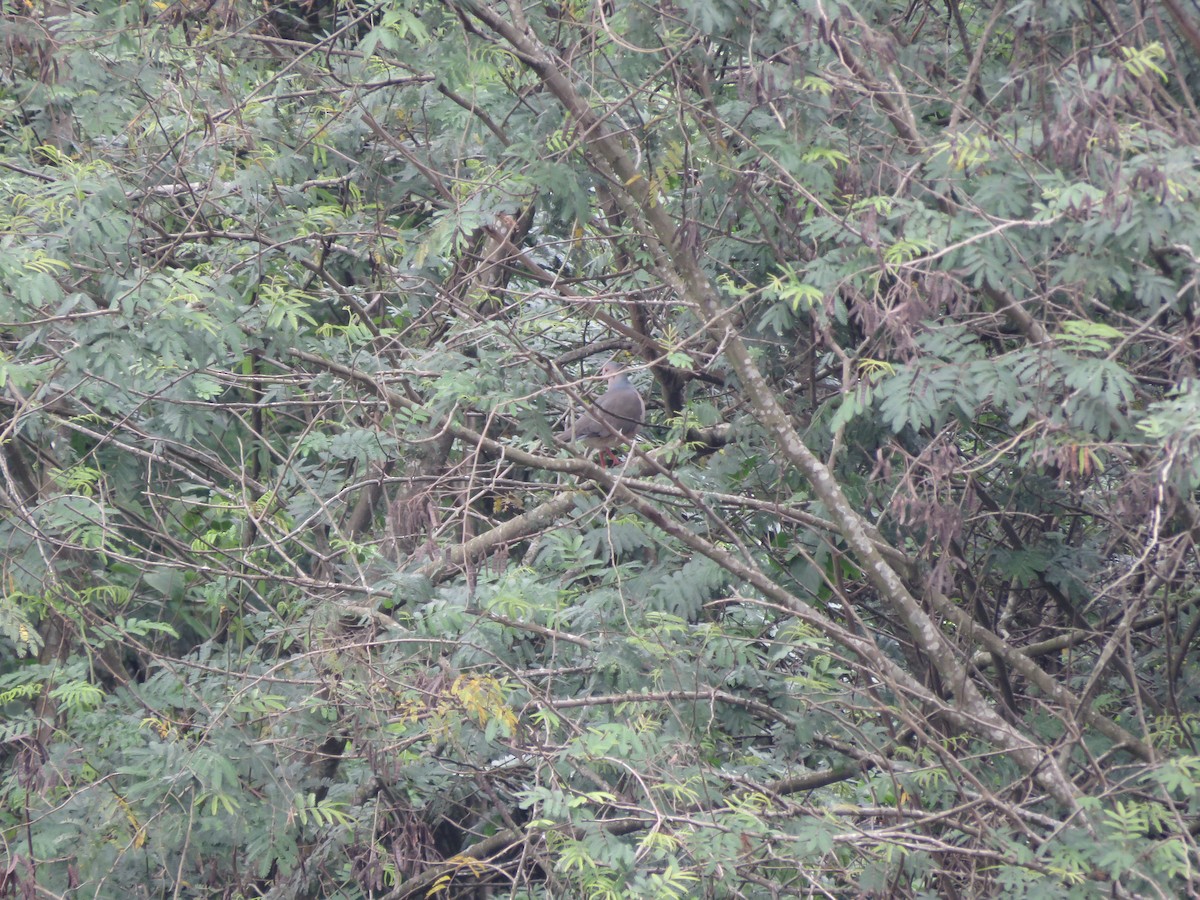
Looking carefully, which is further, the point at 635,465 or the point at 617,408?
the point at 617,408

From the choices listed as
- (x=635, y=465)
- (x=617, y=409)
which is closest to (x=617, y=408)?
(x=617, y=409)

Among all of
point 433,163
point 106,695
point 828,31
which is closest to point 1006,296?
point 828,31

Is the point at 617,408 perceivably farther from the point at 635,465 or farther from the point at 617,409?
the point at 635,465

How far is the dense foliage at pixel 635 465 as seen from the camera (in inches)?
136

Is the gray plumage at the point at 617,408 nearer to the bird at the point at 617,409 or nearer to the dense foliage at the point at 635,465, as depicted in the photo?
the bird at the point at 617,409

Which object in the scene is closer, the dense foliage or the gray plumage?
the dense foliage

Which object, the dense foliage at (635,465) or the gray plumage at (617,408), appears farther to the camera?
the gray plumage at (617,408)

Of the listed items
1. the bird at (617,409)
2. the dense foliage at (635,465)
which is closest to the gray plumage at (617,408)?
the bird at (617,409)

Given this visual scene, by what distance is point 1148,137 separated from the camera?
11.1 feet

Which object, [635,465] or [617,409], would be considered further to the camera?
[617,409]

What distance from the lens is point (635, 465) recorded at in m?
4.90

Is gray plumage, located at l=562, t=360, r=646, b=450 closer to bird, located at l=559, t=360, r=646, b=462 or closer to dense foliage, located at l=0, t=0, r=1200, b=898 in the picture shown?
bird, located at l=559, t=360, r=646, b=462

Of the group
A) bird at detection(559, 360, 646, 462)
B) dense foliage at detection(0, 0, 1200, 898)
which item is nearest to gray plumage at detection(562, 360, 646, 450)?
bird at detection(559, 360, 646, 462)

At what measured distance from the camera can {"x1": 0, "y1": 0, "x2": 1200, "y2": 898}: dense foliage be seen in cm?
346
